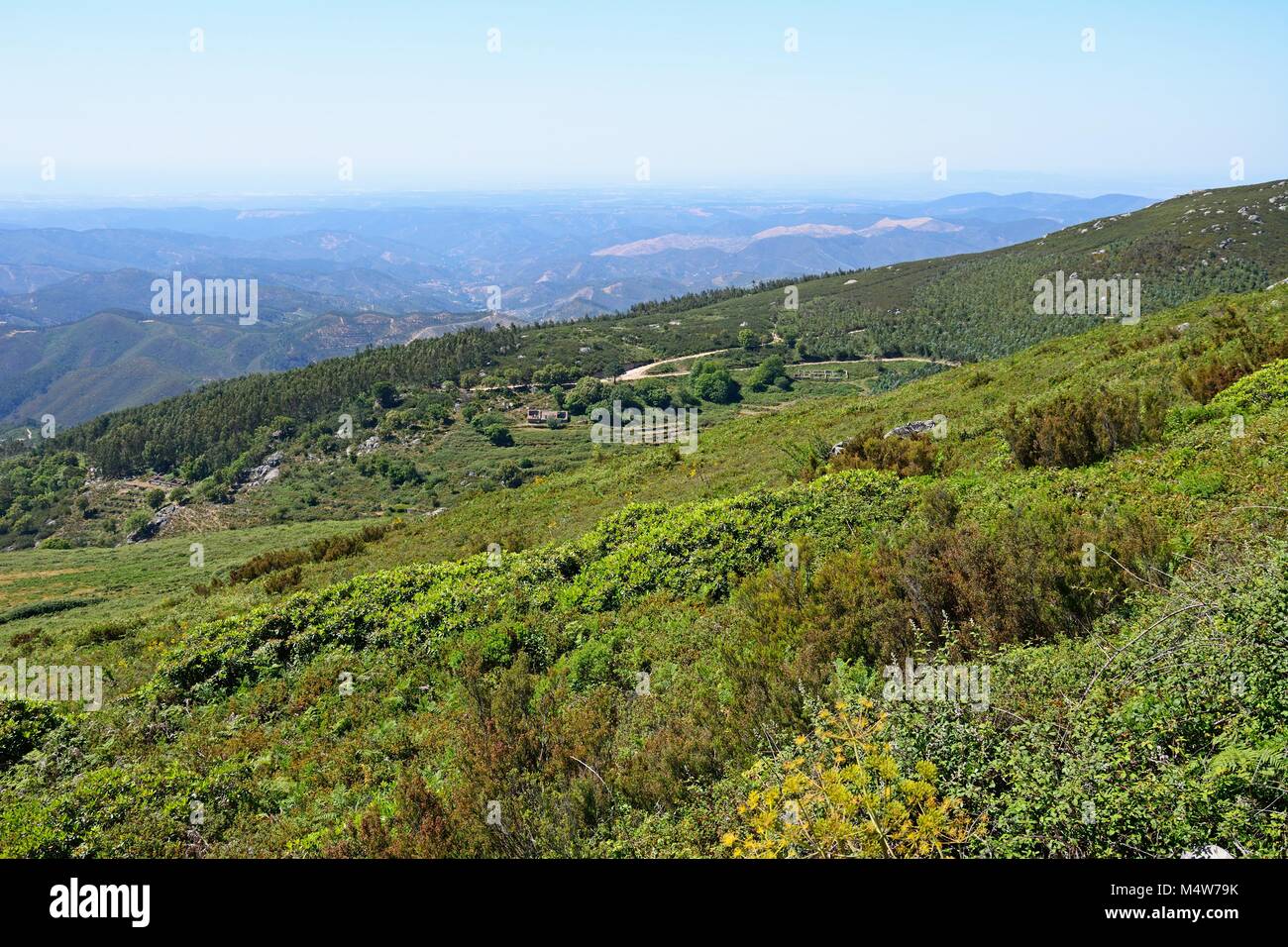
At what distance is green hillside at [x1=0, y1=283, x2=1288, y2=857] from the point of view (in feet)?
14.1

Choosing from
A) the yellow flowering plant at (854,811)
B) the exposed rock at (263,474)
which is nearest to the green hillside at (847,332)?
the exposed rock at (263,474)

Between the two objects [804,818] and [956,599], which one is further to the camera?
[956,599]

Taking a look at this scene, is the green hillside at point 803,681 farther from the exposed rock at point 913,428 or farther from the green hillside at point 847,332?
the green hillside at point 847,332

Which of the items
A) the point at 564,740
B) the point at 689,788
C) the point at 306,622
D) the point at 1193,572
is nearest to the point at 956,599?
the point at 1193,572

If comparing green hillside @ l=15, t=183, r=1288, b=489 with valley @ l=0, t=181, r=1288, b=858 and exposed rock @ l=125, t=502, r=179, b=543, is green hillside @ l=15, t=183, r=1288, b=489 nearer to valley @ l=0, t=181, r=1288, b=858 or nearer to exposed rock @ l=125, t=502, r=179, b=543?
exposed rock @ l=125, t=502, r=179, b=543

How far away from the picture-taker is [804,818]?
4.33 metres

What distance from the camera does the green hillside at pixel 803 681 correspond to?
4301 millimetres

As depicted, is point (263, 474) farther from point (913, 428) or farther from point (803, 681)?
point (803, 681)

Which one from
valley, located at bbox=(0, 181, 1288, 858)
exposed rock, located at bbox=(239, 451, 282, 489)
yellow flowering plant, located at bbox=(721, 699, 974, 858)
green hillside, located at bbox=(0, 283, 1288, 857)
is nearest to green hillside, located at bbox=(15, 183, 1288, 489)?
exposed rock, located at bbox=(239, 451, 282, 489)

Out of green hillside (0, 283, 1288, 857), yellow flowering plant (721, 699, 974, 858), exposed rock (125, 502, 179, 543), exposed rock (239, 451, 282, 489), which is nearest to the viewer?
yellow flowering plant (721, 699, 974, 858)

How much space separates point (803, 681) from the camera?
6770 mm

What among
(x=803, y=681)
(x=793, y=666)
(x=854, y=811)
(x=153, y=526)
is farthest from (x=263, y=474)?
(x=854, y=811)
